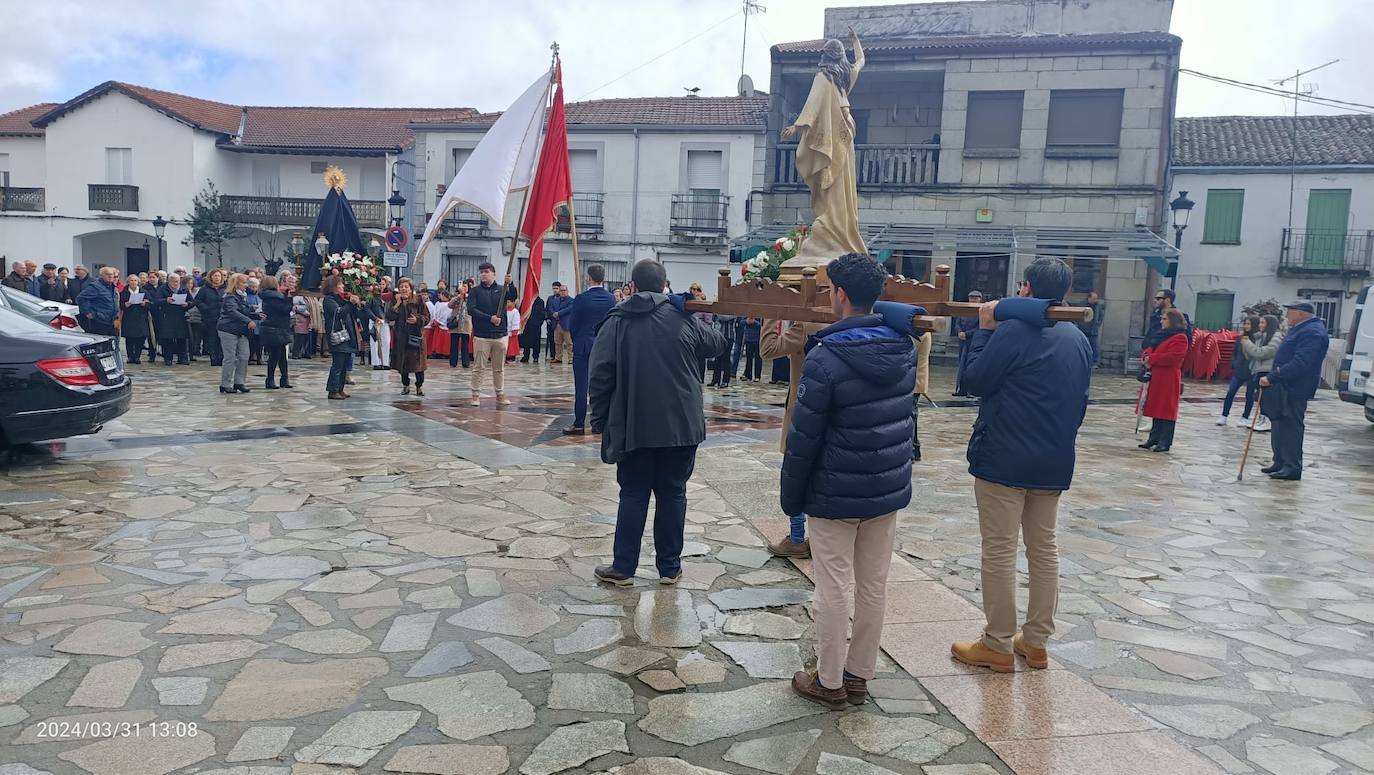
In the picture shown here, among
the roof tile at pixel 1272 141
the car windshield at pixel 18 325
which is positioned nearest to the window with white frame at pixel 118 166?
the car windshield at pixel 18 325

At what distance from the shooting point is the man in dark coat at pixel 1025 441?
398 cm

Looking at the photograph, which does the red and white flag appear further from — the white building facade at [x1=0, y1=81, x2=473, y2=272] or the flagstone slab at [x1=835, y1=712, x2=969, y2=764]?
the white building facade at [x1=0, y1=81, x2=473, y2=272]

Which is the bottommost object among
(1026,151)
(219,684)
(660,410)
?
(219,684)

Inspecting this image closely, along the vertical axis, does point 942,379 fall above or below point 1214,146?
below

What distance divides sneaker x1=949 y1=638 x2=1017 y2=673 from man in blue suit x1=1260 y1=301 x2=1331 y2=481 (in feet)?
21.3

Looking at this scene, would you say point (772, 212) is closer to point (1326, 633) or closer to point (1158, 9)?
point (1158, 9)

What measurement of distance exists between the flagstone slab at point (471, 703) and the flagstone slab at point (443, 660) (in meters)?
0.10

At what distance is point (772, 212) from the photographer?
25281 mm

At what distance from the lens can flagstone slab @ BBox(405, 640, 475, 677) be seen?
158 inches

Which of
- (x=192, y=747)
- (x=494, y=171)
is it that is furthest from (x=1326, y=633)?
(x=494, y=171)

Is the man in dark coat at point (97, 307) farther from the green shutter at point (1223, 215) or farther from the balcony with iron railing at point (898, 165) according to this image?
the green shutter at point (1223, 215)

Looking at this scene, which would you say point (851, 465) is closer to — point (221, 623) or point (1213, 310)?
point (221, 623)

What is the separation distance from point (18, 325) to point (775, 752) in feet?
24.7

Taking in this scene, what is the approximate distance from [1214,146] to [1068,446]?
27539 millimetres
